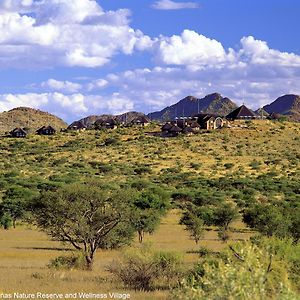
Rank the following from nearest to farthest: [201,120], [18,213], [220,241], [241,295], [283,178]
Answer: [241,295] < [220,241] < [18,213] < [283,178] < [201,120]

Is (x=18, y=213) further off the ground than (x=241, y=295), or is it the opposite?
(x=241, y=295)

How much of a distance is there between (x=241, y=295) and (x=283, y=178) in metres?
79.1

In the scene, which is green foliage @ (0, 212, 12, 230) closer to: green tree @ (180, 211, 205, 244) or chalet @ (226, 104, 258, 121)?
green tree @ (180, 211, 205, 244)

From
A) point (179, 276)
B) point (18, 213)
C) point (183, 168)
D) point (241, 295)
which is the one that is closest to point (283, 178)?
point (183, 168)

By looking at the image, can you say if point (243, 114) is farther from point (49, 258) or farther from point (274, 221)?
point (49, 258)

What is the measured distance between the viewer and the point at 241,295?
9.92 m

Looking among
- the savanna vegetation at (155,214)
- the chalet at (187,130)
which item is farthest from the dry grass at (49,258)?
the chalet at (187,130)

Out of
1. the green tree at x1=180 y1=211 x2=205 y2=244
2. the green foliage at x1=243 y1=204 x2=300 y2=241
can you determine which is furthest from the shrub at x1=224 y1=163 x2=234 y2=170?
the green tree at x1=180 y1=211 x2=205 y2=244

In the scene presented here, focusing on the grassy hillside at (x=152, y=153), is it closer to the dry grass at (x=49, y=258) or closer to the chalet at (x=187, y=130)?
the chalet at (x=187, y=130)

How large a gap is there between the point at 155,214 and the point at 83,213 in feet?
53.7

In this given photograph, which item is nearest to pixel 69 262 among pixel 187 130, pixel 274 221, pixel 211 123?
pixel 274 221

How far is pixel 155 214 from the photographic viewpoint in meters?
46.9

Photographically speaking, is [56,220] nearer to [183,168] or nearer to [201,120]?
[183,168]

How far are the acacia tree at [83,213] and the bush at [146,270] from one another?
6.65 metres
